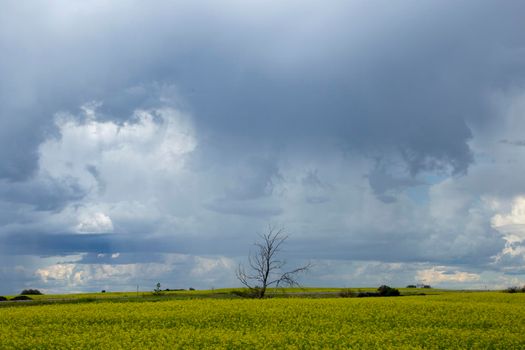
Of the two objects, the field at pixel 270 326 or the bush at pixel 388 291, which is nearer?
the field at pixel 270 326

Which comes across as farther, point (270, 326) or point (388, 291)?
point (388, 291)

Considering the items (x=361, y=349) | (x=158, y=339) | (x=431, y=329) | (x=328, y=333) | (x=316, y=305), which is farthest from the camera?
(x=316, y=305)

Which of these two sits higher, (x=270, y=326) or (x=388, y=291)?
(x=388, y=291)

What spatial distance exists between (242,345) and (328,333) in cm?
591

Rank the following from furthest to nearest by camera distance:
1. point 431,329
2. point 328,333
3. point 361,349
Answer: point 431,329
point 328,333
point 361,349

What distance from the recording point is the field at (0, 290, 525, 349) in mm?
28844

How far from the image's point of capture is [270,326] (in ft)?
112

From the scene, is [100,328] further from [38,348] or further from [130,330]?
[38,348]

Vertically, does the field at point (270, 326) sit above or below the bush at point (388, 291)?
below

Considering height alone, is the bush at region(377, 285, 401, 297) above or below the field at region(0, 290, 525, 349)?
above

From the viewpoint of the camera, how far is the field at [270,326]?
2884 centimetres

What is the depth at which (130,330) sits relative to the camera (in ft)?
109

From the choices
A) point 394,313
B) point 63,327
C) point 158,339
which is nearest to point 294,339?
point 158,339

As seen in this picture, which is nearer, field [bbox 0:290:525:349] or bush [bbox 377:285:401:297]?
field [bbox 0:290:525:349]
